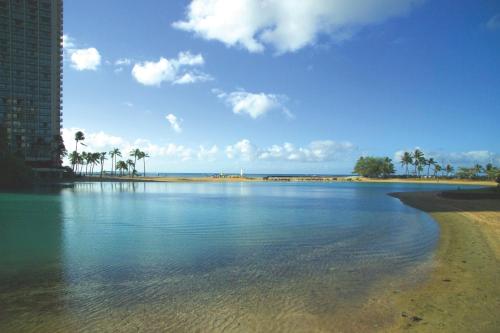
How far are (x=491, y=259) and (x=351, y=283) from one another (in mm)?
7698

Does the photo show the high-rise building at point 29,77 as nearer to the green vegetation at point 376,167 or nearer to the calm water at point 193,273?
the calm water at point 193,273

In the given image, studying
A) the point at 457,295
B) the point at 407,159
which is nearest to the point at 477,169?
the point at 407,159

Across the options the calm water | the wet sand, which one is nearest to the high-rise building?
the calm water

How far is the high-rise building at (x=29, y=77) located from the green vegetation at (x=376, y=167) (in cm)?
15374

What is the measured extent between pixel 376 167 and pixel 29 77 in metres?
174

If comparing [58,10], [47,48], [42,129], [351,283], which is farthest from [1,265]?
[58,10]

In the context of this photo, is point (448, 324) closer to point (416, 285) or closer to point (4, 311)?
point (416, 285)

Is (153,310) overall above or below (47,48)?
below

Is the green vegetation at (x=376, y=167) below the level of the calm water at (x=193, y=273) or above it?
above

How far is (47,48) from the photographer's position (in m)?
142

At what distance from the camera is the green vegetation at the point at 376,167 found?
563 feet

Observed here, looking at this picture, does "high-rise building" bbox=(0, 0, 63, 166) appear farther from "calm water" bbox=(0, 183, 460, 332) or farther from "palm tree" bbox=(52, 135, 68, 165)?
"calm water" bbox=(0, 183, 460, 332)

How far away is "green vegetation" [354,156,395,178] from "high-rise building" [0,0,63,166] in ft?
504

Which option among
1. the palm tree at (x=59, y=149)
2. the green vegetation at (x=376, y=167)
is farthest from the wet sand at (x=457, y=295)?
the green vegetation at (x=376, y=167)
